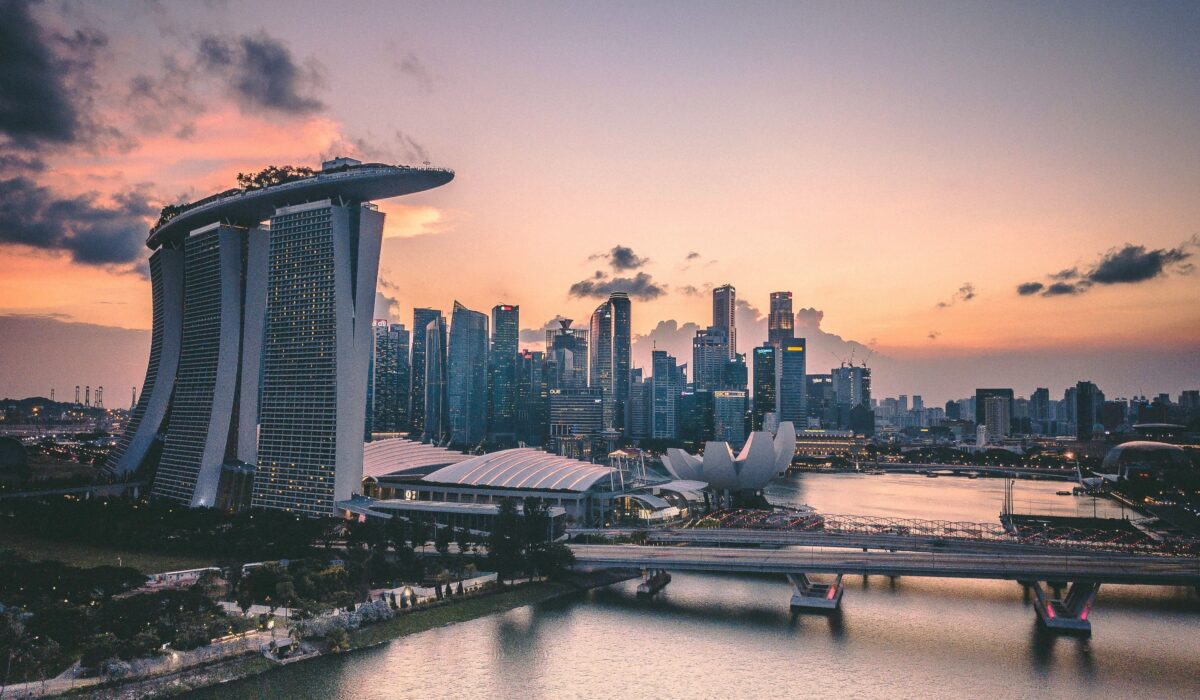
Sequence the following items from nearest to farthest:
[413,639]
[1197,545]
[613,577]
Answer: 1. [413,639]
2. [613,577]
3. [1197,545]

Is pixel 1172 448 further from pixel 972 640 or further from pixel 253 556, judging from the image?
pixel 253 556

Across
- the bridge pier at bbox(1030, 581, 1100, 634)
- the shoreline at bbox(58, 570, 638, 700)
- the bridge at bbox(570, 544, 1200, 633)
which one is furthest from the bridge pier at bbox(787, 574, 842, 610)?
the shoreline at bbox(58, 570, 638, 700)

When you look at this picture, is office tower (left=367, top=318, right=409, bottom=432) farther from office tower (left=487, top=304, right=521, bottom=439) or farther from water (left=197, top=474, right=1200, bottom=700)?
water (left=197, top=474, right=1200, bottom=700)

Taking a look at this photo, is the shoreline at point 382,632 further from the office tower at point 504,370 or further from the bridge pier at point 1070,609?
the office tower at point 504,370

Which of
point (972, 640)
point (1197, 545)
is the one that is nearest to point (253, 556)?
point (972, 640)

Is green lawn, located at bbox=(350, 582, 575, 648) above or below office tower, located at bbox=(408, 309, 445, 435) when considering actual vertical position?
below

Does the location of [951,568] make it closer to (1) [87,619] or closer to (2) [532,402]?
(1) [87,619]
